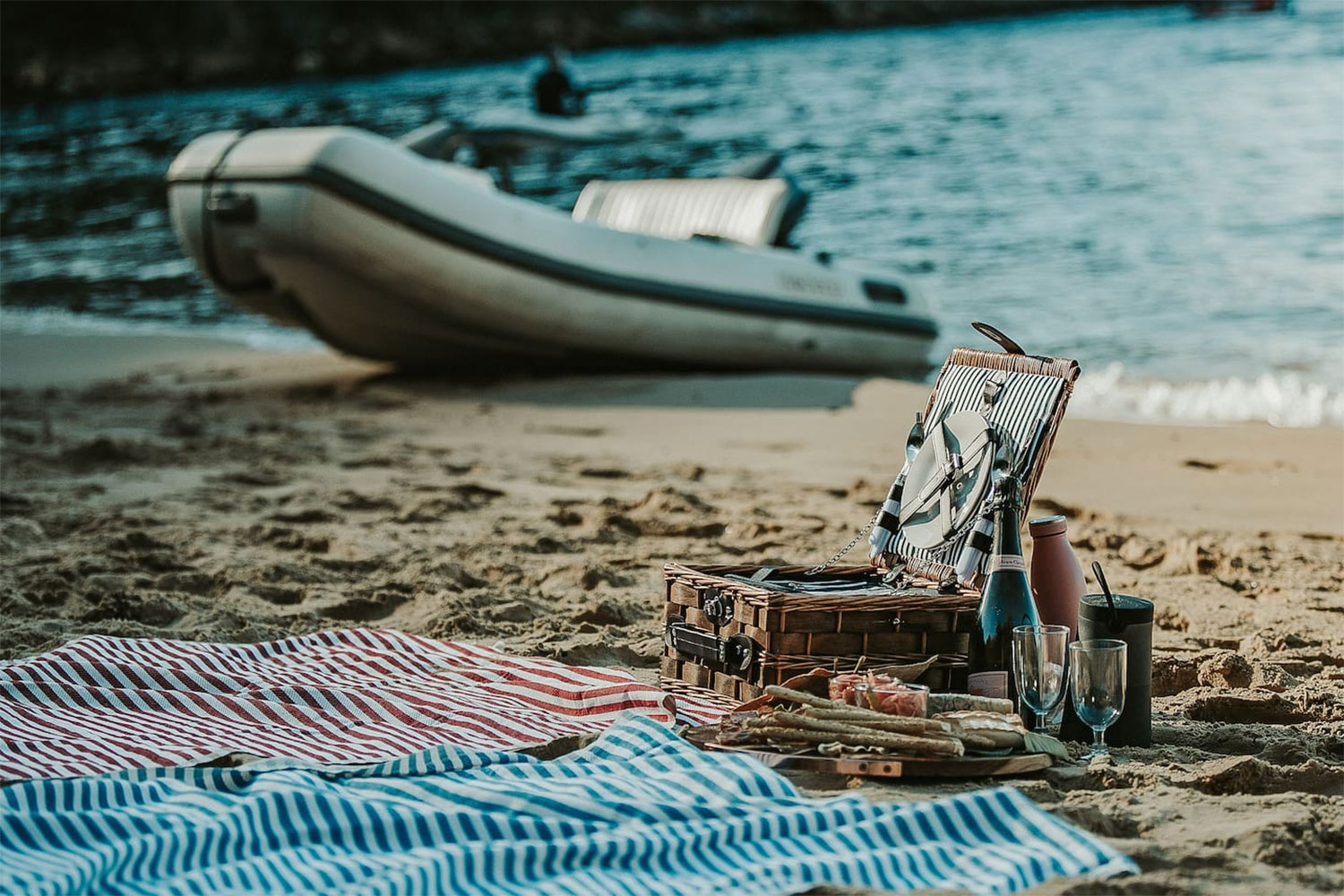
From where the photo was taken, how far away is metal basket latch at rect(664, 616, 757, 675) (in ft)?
10.3

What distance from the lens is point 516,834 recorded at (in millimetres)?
2430

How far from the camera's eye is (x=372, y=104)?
134 feet

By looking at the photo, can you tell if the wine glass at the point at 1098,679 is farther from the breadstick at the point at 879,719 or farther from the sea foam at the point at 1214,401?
the sea foam at the point at 1214,401

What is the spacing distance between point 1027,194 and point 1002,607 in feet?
47.8

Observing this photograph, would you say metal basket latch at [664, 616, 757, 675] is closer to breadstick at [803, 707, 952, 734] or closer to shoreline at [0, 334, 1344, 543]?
breadstick at [803, 707, 952, 734]

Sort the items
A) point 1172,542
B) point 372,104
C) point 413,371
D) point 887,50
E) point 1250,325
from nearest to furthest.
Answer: point 1172,542, point 413,371, point 1250,325, point 372,104, point 887,50

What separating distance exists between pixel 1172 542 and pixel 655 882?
3.05 meters

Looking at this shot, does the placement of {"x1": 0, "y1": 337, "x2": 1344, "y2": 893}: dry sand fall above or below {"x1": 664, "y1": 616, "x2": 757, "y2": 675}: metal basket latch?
below

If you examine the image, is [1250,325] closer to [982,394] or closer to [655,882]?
[982,394]

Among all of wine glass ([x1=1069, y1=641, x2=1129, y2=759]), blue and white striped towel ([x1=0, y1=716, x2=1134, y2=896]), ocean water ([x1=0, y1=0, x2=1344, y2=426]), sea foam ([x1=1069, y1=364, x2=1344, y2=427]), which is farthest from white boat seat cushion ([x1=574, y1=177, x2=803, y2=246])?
blue and white striped towel ([x1=0, y1=716, x2=1134, y2=896])

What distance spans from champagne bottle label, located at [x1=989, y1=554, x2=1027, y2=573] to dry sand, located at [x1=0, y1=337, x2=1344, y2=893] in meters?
0.40

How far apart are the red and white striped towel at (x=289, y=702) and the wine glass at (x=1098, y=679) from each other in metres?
0.72

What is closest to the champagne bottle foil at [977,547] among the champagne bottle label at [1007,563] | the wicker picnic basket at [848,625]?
the wicker picnic basket at [848,625]

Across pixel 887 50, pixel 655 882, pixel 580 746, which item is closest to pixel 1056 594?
pixel 580 746
